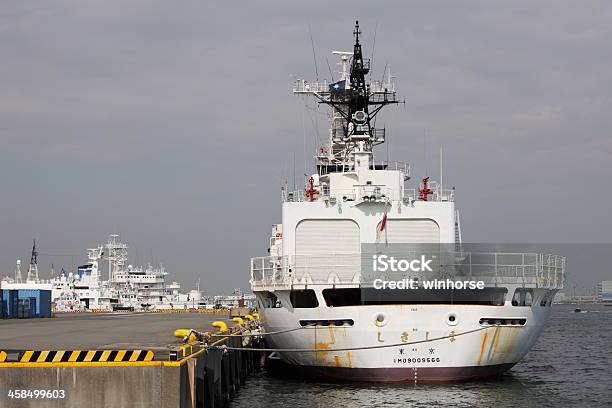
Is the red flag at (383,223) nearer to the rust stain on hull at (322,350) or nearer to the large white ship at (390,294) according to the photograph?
the large white ship at (390,294)

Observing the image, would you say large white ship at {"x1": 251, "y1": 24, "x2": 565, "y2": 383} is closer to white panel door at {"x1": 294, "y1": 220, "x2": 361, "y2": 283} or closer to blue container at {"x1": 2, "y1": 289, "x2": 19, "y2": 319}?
white panel door at {"x1": 294, "y1": 220, "x2": 361, "y2": 283}

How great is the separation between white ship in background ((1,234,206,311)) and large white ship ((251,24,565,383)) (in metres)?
89.1

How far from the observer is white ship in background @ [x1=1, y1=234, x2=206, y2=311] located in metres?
121

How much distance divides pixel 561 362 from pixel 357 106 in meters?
18.8

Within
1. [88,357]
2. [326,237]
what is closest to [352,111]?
[326,237]

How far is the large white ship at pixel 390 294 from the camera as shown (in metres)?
27.7

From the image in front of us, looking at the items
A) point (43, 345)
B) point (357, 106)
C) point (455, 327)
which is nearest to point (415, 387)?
point (455, 327)

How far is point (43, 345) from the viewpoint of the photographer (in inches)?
1019

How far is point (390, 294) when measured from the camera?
28.5m

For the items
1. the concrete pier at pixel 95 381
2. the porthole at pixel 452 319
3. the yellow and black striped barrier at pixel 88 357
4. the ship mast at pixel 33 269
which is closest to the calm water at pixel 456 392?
the porthole at pixel 452 319

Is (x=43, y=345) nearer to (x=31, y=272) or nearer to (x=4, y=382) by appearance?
(x=4, y=382)

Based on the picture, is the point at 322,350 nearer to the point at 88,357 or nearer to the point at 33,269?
the point at 88,357

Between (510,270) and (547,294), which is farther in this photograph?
(547,294)

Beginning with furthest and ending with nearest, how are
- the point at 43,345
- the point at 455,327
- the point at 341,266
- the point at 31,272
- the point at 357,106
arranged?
the point at 31,272
the point at 357,106
the point at 341,266
the point at 455,327
the point at 43,345
